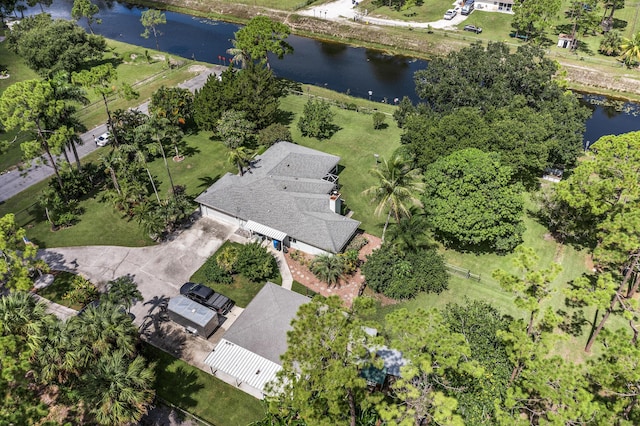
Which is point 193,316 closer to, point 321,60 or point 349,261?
point 349,261

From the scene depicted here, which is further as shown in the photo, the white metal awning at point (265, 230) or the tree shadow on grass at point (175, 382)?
the white metal awning at point (265, 230)

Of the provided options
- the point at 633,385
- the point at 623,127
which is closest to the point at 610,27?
the point at 623,127

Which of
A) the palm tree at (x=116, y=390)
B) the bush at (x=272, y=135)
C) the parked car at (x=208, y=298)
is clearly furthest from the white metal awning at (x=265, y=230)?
the palm tree at (x=116, y=390)

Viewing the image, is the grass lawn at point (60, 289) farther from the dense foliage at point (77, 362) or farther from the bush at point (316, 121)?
the bush at point (316, 121)

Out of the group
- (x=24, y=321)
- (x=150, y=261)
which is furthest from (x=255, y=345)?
(x=150, y=261)

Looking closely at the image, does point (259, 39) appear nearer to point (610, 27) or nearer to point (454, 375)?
point (454, 375)

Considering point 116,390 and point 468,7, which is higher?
point 468,7

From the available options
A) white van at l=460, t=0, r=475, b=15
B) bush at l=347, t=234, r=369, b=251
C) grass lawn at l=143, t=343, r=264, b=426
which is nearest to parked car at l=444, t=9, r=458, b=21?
white van at l=460, t=0, r=475, b=15
